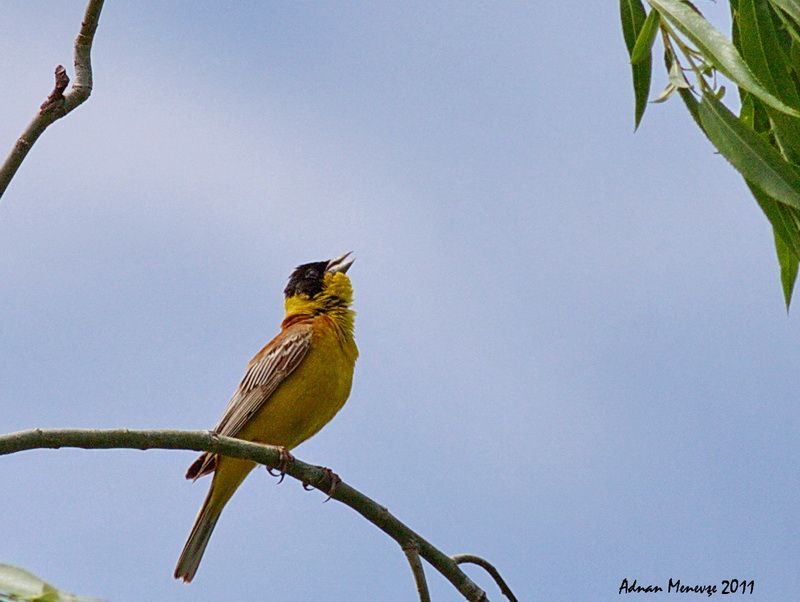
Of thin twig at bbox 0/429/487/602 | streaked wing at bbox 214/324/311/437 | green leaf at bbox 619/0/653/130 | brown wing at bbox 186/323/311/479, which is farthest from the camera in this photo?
streaked wing at bbox 214/324/311/437

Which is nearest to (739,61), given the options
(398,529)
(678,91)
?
(678,91)

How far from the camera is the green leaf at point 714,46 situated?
280cm

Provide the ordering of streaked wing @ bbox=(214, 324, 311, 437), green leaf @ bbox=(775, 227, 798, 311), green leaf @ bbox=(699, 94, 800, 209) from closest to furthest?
green leaf @ bbox=(699, 94, 800, 209), green leaf @ bbox=(775, 227, 798, 311), streaked wing @ bbox=(214, 324, 311, 437)

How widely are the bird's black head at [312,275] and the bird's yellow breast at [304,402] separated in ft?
3.33

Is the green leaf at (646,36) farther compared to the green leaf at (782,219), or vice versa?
the green leaf at (782,219)

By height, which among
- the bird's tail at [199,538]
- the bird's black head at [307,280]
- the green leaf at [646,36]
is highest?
the bird's black head at [307,280]

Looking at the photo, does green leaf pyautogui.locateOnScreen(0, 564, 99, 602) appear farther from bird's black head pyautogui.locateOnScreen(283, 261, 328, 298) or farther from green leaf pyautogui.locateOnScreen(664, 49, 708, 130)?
bird's black head pyautogui.locateOnScreen(283, 261, 328, 298)

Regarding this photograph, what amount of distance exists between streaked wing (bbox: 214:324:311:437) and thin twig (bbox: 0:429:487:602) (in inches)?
72.5

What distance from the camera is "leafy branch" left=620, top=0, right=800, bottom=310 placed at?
292 centimetres

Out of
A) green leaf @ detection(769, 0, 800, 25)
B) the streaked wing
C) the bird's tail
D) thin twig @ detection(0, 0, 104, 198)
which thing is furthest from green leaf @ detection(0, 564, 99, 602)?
the bird's tail

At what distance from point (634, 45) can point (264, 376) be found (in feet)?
10.5

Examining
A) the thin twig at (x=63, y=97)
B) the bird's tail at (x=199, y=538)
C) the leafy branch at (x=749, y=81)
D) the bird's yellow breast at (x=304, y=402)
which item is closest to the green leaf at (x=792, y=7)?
the leafy branch at (x=749, y=81)

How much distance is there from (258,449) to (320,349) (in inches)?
104

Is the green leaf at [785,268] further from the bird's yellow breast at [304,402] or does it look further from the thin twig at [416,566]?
the bird's yellow breast at [304,402]
